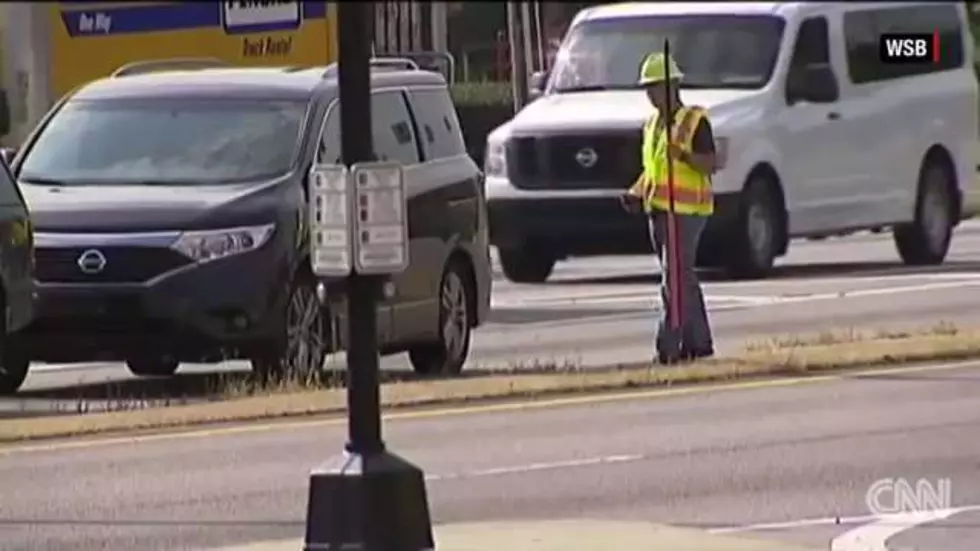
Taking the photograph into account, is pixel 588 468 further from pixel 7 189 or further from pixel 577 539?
pixel 7 189

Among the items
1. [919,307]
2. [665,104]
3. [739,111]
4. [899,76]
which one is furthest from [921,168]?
[665,104]

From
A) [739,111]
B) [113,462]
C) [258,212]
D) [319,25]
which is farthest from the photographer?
[319,25]

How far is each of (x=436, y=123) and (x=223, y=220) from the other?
2.46m

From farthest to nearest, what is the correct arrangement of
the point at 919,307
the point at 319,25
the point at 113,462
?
the point at 319,25 < the point at 919,307 < the point at 113,462

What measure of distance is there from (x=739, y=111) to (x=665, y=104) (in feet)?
26.4

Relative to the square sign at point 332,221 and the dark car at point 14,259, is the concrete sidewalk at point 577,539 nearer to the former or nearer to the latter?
the square sign at point 332,221

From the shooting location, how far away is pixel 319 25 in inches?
1310

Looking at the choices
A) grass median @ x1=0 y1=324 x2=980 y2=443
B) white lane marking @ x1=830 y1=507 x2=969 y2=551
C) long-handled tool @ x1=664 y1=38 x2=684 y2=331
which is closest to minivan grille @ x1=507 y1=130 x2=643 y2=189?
grass median @ x1=0 y1=324 x2=980 y2=443

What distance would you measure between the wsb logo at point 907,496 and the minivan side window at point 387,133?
219 inches

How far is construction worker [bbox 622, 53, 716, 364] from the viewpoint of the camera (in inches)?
649

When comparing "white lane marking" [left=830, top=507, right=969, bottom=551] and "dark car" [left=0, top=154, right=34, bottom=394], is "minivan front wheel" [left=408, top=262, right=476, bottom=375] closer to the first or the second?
"dark car" [left=0, top=154, right=34, bottom=394]

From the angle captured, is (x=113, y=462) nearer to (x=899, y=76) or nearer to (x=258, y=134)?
(x=258, y=134)

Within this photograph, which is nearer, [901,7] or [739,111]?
[739,111]

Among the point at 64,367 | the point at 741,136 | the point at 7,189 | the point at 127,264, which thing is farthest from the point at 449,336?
the point at 741,136
